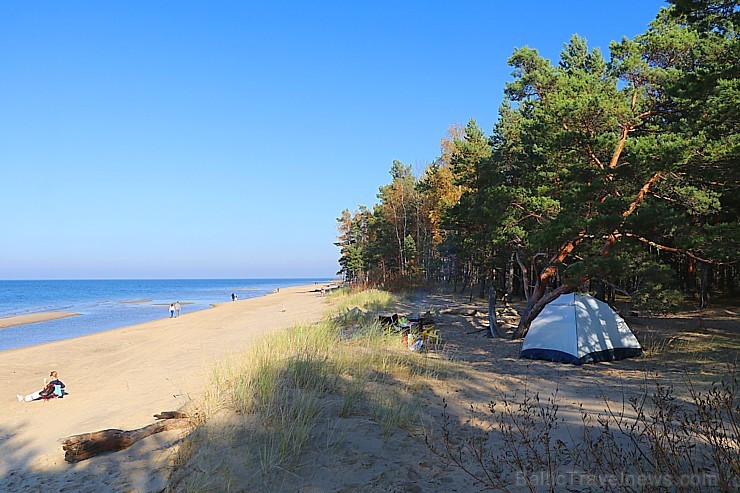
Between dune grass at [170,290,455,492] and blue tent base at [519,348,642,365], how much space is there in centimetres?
371

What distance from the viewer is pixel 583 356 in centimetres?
1103

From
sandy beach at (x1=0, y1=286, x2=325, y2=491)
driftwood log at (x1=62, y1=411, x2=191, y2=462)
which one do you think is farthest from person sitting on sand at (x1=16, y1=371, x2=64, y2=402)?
driftwood log at (x1=62, y1=411, x2=191, y2=462)

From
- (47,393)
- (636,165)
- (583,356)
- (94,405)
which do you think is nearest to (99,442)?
(94,405)

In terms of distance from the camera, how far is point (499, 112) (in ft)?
93.4

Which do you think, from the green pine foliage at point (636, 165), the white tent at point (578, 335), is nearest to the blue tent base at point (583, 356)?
the white tent at point (578, 335)

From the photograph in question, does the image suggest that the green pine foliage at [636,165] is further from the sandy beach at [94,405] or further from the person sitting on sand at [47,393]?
the person sitting on sand at [47,393]

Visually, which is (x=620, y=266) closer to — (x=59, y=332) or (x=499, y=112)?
(x=499, y=112)

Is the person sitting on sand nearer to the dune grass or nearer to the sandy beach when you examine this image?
the sandy beach

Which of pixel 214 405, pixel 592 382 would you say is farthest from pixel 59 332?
pixel 592 382

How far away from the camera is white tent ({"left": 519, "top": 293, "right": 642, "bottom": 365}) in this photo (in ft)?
36.8

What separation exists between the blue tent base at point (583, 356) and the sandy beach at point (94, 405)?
7464 mm

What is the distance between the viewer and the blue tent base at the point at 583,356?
11.1 metres

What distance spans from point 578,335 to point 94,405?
10.2 meters

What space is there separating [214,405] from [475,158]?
17.7 metres
